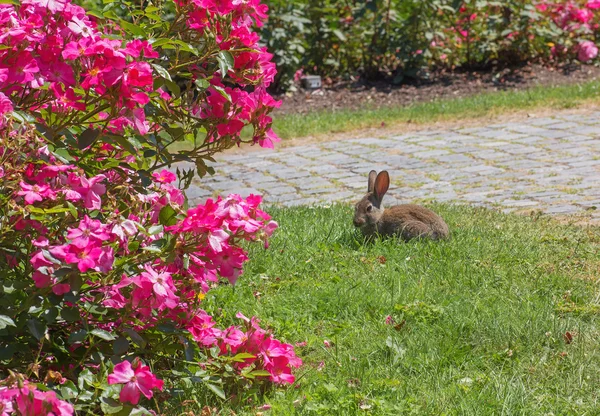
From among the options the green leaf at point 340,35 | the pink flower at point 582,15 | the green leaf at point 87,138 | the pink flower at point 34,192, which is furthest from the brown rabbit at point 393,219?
the pink flower at point 582,15

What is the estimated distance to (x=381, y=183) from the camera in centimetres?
607

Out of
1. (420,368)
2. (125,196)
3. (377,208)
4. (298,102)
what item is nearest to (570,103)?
(298,102)

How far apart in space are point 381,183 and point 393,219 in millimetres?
256

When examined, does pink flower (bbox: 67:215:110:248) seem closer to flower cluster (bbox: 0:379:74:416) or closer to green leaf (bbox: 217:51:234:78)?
flower cluster (bbox: 0:379:74:416)

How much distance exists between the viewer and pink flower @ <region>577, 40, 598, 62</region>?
12.9 metres

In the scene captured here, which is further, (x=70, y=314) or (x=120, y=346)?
(x=120, y=346)

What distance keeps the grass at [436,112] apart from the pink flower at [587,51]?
5.23ft

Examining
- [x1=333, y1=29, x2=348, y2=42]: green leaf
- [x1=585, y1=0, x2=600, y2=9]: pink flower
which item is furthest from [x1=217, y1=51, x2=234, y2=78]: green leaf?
[x1=585, y1=0, x2=600, y2=9]: pink flower

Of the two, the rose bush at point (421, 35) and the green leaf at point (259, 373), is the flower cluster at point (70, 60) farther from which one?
the rose bush at point (421, 35)

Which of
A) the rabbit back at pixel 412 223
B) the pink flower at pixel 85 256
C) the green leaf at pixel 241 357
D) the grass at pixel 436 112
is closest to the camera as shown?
the pink flower at pixel 85 256

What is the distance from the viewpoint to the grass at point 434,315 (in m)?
3.79

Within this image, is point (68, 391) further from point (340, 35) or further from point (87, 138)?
point (340, 35)

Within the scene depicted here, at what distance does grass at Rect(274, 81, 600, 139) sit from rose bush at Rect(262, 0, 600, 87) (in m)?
1.56

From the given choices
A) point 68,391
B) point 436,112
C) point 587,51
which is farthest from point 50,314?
point 587,51
